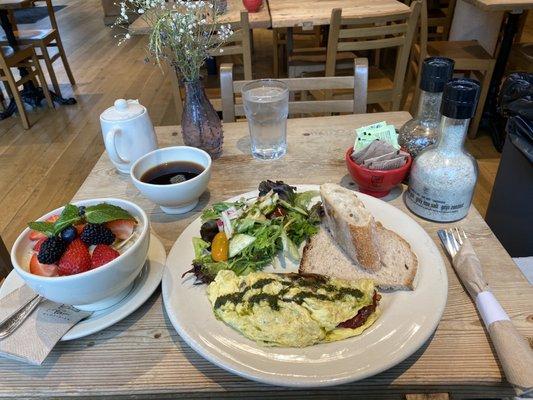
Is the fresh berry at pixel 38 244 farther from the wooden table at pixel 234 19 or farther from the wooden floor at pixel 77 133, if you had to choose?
the wooden table at pixel 234 19

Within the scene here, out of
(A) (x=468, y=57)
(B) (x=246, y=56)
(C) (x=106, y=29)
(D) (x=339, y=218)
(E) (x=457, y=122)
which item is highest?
(E) (x=457, y=122)

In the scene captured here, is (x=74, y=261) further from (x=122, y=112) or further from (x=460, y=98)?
(x=460, y=98)

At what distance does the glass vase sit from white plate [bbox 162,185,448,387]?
540 mm

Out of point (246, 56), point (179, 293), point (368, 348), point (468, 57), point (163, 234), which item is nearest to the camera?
point (368, 348)

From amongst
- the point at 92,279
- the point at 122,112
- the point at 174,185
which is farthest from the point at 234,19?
the point at 92,279

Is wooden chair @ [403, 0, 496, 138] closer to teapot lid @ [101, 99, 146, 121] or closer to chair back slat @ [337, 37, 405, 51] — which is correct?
chair back slat @ [337, 37, 405, 51]

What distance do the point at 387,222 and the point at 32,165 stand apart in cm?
301

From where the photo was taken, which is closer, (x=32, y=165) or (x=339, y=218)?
(x=339, y=218)

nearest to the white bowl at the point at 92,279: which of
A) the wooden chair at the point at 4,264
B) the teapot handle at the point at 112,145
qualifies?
the teapot handle at the point at 112,145

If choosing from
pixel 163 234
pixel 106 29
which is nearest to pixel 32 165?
pixel 163 234

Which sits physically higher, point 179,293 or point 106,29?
point 179,293

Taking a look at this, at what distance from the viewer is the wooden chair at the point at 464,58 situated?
2.71 meters

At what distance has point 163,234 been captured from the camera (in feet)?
3.14

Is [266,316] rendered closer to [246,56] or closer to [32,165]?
[246,56]
